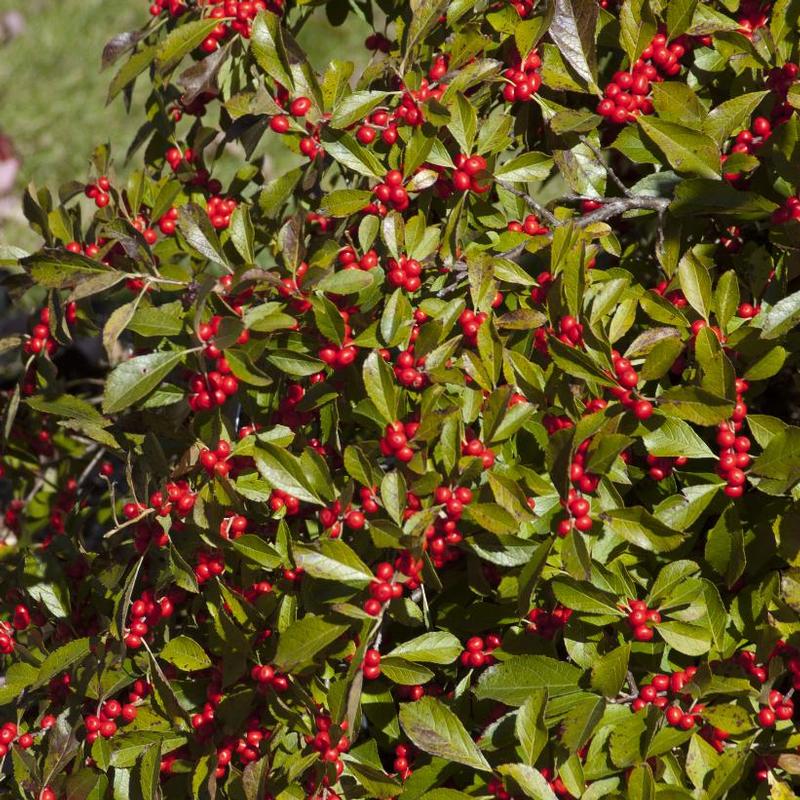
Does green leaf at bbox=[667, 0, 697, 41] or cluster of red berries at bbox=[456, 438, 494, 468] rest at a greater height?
green leaf at bbox=[667, 0, 697, 41]

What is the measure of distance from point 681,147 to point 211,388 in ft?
2.54

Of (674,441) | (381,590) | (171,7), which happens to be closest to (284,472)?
(381,590)

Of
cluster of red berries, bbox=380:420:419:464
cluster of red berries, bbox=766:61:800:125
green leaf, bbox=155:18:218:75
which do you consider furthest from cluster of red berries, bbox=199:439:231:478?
cluster of red berries, bbox=766:61:800:125

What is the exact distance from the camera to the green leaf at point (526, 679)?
1405mm

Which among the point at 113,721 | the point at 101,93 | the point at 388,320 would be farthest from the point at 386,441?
the point at 101,93

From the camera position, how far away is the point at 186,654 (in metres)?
1.53

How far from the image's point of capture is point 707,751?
4.49 feet

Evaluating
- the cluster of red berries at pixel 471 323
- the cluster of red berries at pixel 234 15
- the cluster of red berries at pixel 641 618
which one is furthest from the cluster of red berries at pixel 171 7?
the cluster of red berries at pixel 641 618

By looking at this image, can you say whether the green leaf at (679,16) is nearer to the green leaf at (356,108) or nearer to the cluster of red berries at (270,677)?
the green leaf at (356,108)

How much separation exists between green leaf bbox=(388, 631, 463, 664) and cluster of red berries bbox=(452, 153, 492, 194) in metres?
0.66

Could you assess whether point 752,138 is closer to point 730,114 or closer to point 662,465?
point 730,114

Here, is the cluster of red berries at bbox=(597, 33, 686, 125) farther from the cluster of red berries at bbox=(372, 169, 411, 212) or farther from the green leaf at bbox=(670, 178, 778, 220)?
the cluster of red berries at bbox=(372, 169, 411, 212)

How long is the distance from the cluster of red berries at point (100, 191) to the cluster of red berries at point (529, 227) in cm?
74

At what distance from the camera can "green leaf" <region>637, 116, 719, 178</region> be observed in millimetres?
1472
